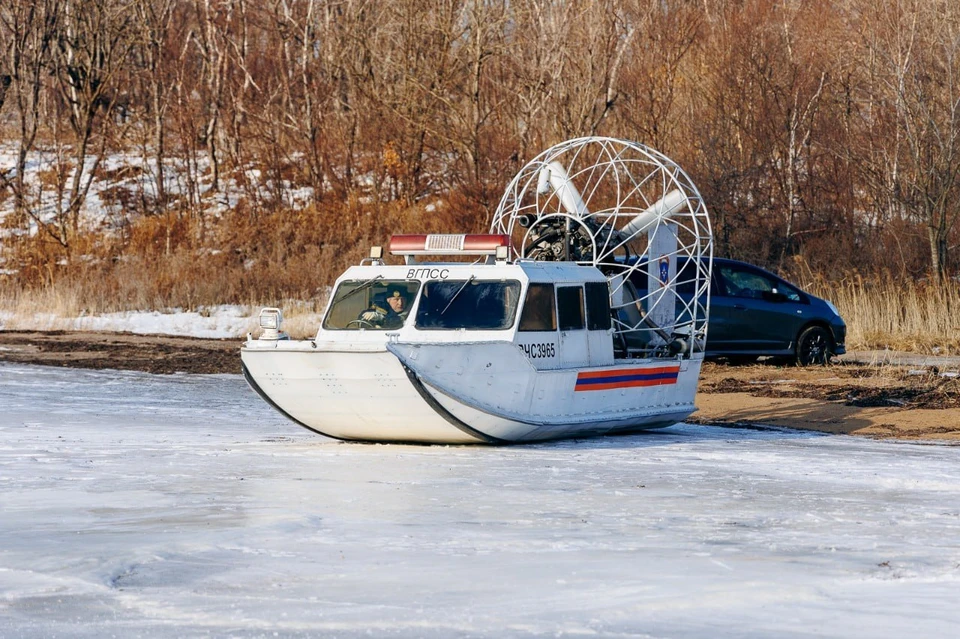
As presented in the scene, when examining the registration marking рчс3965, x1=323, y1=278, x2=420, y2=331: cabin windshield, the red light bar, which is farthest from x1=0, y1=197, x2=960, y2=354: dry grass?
x1=323, y1=278, x2=420, y2=331: cabin windshield

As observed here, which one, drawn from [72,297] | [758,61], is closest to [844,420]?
[72,297]

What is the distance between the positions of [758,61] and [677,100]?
2.56 meters

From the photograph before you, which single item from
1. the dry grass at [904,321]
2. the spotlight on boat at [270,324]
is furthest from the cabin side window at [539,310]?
the dry grass at [904,321]

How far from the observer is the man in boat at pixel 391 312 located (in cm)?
1336

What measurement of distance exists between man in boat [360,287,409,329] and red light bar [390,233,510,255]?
44 centimetres

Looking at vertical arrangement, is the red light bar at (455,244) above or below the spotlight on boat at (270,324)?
above

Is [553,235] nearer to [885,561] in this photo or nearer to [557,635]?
[885,561]

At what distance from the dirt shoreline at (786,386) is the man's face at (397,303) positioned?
513 cm

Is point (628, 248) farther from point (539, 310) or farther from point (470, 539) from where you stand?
point (470, 539)

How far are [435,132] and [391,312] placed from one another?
27.8 metres

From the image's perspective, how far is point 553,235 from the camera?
1523cm

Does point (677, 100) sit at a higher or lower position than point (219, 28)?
lower

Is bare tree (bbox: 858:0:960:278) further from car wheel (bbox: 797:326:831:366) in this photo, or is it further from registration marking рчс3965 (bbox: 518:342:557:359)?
registration marking рчс3965 (bbox: 518:342:557:359)

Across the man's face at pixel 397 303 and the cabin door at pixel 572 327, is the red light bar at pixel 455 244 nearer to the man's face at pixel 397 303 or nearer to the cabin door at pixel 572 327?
the man's face at pixel 397 303
